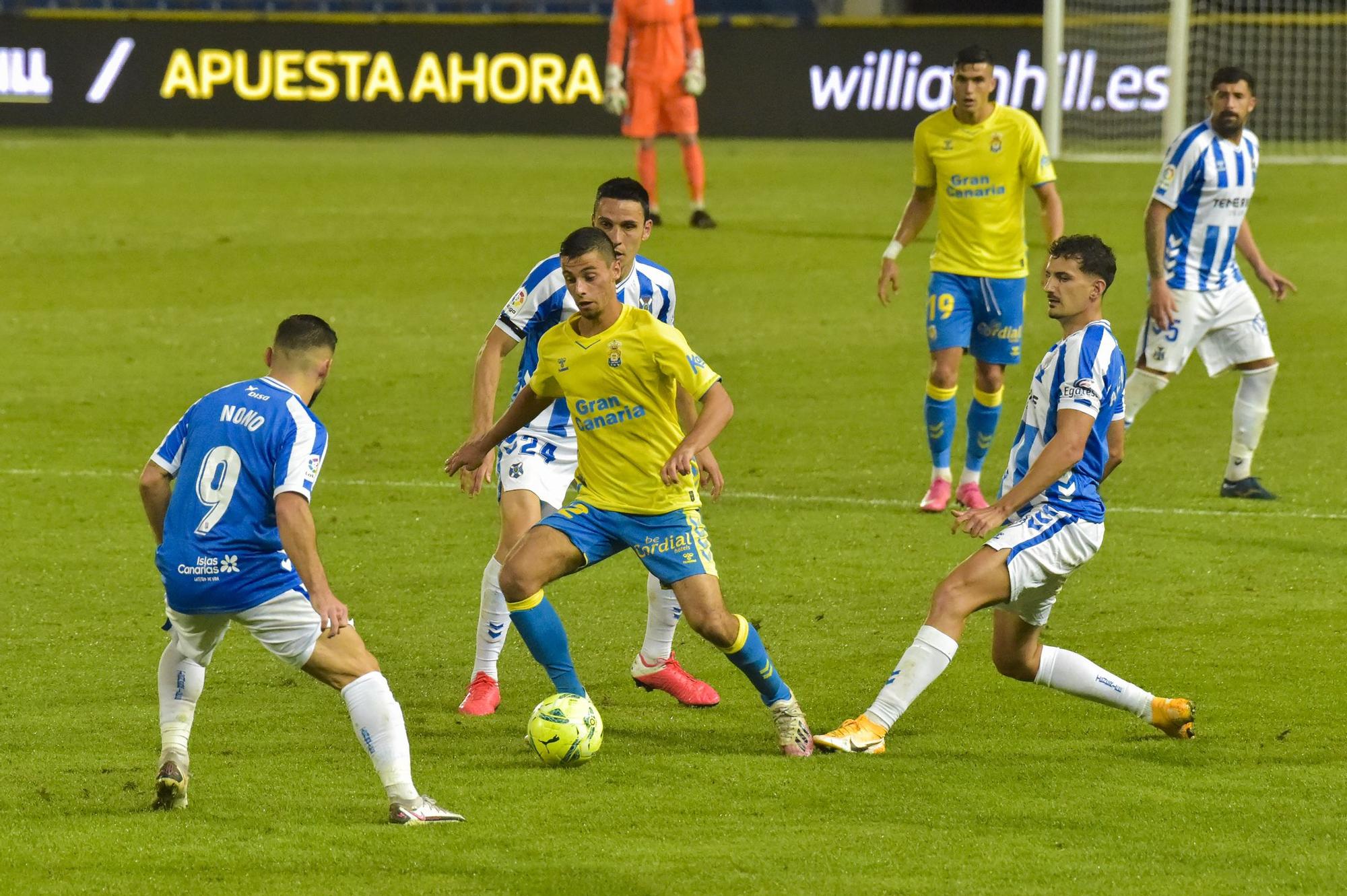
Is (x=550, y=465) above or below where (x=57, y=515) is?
above

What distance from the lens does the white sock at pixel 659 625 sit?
275 inches

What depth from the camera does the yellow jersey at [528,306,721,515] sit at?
605 cm

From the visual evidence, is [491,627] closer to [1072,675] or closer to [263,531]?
[263,531]

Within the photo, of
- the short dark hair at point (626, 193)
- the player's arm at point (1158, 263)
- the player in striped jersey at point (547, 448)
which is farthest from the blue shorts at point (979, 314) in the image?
the short dark hair at point (626, 193)

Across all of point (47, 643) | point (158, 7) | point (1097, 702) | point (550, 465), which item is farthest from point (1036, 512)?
point (158, 7)

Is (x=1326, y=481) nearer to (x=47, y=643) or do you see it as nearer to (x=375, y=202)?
(x=47, y=643)

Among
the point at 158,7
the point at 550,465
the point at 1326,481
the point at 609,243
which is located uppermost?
the point at 158,7

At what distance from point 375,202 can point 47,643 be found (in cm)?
1383

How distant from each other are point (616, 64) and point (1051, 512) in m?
13.1

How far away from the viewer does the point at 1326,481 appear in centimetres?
1075

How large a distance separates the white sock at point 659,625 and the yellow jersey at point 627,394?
91cm

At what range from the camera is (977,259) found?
10.0 meters

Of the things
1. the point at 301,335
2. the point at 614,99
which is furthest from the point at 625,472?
the point at 614,99

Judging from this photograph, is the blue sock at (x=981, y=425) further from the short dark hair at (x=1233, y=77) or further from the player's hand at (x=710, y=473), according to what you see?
the player's hand at (x=710, y=473)
